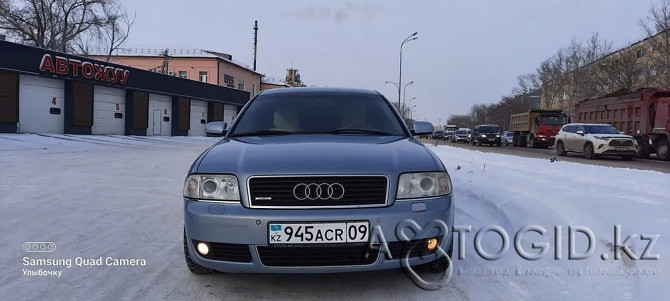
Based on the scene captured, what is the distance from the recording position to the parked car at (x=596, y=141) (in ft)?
55.6

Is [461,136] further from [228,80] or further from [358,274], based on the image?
[358,274]

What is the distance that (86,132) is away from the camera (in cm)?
2564

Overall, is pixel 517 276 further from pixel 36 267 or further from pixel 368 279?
pixel 36 267

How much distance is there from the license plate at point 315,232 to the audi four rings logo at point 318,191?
0.17 metres

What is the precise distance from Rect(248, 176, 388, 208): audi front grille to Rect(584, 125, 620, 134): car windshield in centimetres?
1839

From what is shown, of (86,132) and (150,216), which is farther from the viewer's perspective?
(86,132)

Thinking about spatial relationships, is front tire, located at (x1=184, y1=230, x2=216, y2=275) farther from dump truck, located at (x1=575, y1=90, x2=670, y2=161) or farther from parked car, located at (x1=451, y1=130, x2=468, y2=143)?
parked car, located at (x1=451, y1=130, x2=468, y2=143)

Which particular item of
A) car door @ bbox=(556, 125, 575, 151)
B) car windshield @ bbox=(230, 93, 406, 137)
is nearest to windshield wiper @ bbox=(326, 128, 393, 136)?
car windshield @ bbox=(230, 93, 406, 137)

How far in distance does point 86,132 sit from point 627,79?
44.5 m

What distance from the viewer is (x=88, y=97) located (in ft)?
83.7

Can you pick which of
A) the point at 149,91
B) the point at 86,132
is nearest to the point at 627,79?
the point at 149,91

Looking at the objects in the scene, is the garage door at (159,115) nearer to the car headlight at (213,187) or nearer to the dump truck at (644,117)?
the dump truck at (644,117)

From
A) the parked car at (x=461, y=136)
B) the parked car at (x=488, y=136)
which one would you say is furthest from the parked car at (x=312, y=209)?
the parked car at (x=461, y=136)

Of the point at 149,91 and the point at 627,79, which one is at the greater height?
the point at 627,79
